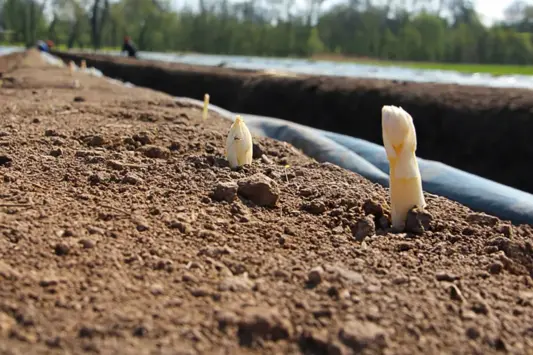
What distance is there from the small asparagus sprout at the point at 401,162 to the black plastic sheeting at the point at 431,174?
32.4 inches

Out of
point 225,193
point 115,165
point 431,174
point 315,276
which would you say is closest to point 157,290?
point 315,276

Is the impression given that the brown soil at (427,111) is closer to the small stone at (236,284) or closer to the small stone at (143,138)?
the small stone at (143,138)

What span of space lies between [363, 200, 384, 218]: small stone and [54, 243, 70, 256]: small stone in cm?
123

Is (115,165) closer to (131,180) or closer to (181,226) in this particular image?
(131,180)

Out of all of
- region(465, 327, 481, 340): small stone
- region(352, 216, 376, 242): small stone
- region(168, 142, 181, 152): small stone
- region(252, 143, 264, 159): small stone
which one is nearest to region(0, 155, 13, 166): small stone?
region(168, 142, 181, 152): small stone

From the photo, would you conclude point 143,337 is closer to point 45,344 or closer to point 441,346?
point 45,344

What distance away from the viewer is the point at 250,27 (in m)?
58.5

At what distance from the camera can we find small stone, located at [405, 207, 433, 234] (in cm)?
212

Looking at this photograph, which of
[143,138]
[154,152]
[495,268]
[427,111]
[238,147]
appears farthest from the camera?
[427,111]

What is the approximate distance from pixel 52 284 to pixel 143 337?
1.21 ft

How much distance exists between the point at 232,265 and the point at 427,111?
5.98 m

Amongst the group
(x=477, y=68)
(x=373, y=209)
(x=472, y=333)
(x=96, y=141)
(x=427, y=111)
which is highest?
(x=477, y=68)

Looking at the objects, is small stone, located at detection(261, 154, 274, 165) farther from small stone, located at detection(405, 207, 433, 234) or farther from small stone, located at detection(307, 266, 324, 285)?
small stone, located at detection(307, 266, 324, 285)

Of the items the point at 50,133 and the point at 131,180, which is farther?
the point at 50,133
